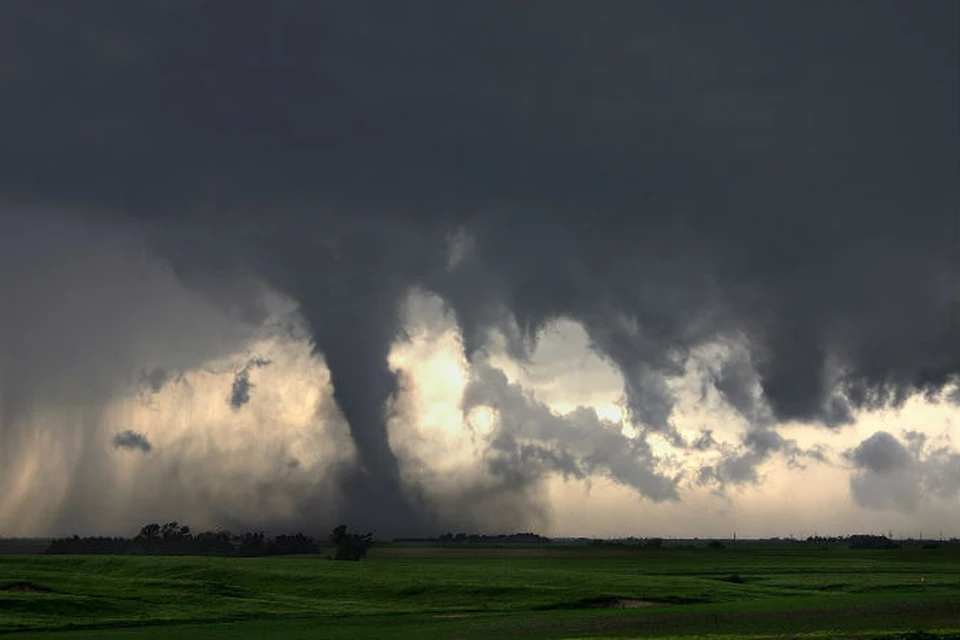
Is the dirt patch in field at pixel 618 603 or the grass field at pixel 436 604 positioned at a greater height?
the grass field at pixel 436 604

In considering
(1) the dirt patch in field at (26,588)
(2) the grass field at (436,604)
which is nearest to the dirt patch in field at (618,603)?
(2) the grass field at (436,604)

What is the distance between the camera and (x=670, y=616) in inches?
3290

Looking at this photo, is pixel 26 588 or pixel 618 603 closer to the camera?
pixel 618 603

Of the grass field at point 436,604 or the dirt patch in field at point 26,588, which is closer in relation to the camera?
the grass field at point 436,604

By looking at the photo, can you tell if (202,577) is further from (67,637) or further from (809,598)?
→ (809,598)

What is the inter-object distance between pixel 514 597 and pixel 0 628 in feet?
167

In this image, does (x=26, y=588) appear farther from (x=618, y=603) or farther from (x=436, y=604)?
(x=618, y=603)

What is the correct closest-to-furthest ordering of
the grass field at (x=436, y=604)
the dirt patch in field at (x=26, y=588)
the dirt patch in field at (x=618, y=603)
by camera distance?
1. the grass field at (x=436, y=604)
2. the dirt patch in field at (x=618, y=603)
3. the dirt patch in field at (x=26, y=588)

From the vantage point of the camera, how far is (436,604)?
98000mm

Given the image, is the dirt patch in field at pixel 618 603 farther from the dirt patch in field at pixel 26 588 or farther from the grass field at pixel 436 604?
the dirt patch in field at pixel 26 588

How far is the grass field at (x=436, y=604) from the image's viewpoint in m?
72.6

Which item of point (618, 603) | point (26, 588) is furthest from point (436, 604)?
point (26, 588)

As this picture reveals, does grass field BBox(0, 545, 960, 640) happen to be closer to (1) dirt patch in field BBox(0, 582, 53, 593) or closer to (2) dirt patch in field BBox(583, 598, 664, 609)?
(1) dirt patch in field BBox(0, 582, 53, 593)

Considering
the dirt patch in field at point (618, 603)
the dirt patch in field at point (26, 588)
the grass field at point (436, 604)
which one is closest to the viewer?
the grass field at point (436, 604)
